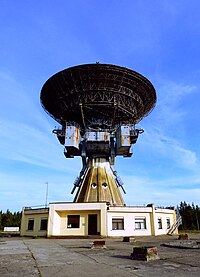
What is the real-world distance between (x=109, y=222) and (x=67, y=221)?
5124 millimetres

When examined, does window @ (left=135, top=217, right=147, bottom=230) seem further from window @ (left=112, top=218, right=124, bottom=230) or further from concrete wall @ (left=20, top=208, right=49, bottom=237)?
concrete wall @ (left=20, top=208, right=49, bottom=237)

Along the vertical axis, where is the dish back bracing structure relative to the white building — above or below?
above

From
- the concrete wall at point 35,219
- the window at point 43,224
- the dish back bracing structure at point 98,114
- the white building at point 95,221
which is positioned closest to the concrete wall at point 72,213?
the white building at point 95,221

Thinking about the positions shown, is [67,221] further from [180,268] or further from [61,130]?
[180,268]

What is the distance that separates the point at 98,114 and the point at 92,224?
1463 cm

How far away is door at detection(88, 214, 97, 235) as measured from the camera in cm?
2833

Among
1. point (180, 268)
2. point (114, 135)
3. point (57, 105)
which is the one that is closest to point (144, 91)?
point (114, 135)

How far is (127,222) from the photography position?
95.8 feet

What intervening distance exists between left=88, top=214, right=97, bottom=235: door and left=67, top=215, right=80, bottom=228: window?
1.41 metres

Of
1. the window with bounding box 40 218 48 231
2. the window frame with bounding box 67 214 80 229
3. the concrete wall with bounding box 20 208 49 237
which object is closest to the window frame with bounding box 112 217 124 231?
the window frame with bounding box 67 214 80 229

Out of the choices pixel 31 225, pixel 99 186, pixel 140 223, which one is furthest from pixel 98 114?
pixel 31 225

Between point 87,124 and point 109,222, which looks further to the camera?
point 87,124

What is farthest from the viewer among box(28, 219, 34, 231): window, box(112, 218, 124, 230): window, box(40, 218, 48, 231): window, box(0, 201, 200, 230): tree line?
box(0, 201, 200, 230): tree line

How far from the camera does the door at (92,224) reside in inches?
1115
